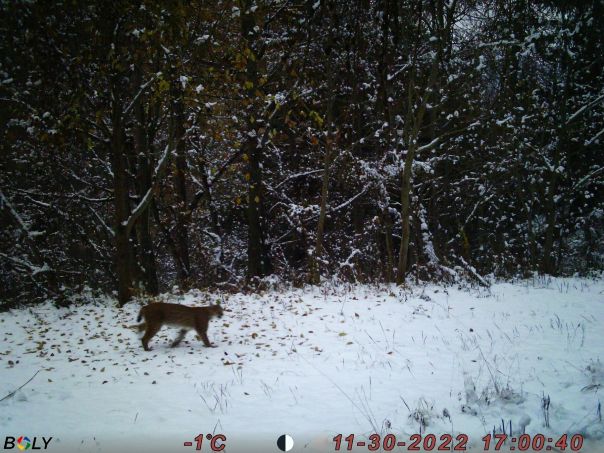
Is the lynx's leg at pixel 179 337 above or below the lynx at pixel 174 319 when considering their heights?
below

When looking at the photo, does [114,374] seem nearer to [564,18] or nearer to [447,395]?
[447,395]

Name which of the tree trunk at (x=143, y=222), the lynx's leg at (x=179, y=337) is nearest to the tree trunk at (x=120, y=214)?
the tree trunk at (x=143, y=222)

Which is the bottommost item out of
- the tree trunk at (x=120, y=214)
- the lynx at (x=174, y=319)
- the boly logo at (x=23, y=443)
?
the boly logo at (x=23, y=443)

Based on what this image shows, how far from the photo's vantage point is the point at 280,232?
61.3ft

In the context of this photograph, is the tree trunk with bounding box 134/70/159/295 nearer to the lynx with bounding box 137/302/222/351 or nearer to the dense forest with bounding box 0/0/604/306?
the dense forest with bounding box 0/0/604/306

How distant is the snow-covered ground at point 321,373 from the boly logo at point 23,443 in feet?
0.32

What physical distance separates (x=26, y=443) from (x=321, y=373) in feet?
11.0

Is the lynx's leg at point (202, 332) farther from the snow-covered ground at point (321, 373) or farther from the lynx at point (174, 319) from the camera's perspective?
the snow-covered ground at point (321, 373)

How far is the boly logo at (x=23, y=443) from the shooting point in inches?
170

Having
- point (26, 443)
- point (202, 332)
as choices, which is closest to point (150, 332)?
point (202, 332)

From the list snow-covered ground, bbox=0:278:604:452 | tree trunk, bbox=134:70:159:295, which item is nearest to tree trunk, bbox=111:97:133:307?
snow-covered ground, bbox=0:278:604:452

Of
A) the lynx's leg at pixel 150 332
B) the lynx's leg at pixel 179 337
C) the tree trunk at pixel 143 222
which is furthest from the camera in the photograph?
the tree trunk at pixel 143 222

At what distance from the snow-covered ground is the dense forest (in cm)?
293

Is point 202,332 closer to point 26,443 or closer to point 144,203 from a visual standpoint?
point 26,443
